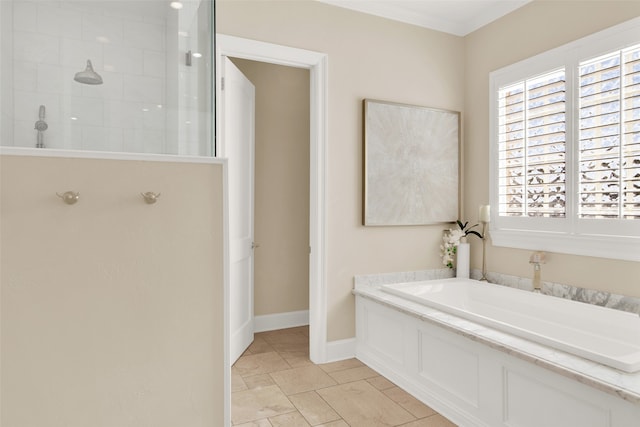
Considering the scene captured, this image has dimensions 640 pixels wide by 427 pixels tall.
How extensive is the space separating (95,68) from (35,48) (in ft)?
0.46

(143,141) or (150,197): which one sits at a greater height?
(143,141)

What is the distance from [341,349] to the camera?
3125 mm

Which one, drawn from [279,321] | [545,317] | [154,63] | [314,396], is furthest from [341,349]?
[154,63]

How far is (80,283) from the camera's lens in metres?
1.08

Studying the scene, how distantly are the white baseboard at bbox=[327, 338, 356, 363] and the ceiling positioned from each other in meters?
2.61

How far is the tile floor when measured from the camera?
2.23 meters

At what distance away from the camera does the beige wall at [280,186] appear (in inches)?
151

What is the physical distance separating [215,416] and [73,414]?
38 centimetres

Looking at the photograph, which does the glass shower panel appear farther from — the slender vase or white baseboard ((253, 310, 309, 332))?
white baseboard ((253, 310, 309, 332))

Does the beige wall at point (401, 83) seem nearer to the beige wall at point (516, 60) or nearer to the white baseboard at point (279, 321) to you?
the beige wall at point (516, 60)

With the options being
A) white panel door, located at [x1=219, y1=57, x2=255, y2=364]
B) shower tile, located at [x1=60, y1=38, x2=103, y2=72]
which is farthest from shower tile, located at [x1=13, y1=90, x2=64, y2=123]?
white panel door, located at [x1=219, y1=57, x2=255, y2=364]

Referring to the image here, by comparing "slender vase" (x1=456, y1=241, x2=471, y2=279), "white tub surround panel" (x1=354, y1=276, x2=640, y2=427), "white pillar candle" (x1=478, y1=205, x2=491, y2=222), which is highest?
"white pillar candle" (x1=478, y1=205, x2=491, y2=222)

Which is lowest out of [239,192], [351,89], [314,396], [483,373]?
[314,396]

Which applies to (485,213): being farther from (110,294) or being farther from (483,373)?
(110,294)
